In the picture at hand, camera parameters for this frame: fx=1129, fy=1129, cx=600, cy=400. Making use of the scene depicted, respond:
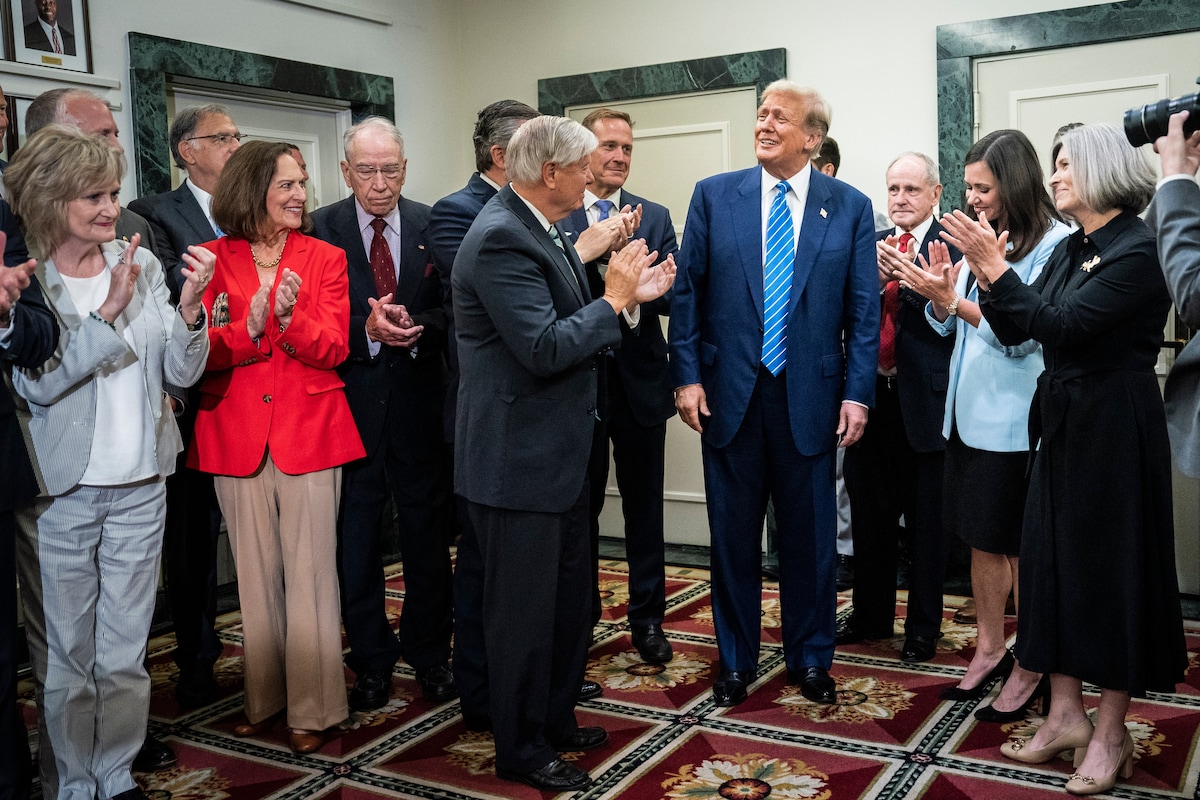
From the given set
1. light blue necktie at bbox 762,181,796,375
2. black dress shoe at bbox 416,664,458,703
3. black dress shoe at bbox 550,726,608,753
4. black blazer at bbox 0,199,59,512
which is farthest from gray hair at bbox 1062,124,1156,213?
black blazer at bbox 0,199,59,512

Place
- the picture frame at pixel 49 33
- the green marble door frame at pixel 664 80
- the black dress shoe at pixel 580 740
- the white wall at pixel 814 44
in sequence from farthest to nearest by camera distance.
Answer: the green marble door frame at pixel 664 80 < the white wall at pixel 814 44 < the picture frame at pixel 49 33 < the black dress shoe at pixel 580 740

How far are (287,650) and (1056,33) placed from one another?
3614 millimetres

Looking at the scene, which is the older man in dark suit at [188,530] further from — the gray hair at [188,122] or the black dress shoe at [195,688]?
the gray hair at [188,122]

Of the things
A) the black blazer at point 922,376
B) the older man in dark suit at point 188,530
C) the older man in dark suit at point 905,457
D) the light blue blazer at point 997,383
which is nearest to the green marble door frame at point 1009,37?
the older man in dark suit at point 905,457

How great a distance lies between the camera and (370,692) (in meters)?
3.28

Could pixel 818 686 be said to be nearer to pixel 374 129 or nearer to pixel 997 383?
pixel 997 383

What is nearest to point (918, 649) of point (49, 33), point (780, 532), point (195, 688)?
point (780, 532)

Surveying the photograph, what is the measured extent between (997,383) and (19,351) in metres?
2.41

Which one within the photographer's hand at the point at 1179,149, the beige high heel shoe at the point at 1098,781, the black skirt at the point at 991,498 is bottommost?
the beige high heel shoe at the point at 1098,781

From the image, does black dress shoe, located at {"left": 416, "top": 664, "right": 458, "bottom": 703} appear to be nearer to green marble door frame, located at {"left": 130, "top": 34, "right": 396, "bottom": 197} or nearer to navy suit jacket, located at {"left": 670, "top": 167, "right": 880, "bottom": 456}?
navy suit jacket, located at {"left": 670, "top": 167, "right": 880, "bottom": 456}

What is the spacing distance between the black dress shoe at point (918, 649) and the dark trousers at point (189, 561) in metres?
2.18

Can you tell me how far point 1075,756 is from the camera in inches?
105

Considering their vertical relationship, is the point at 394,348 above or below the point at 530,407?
above

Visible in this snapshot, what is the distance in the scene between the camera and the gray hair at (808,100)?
10.4 feet
